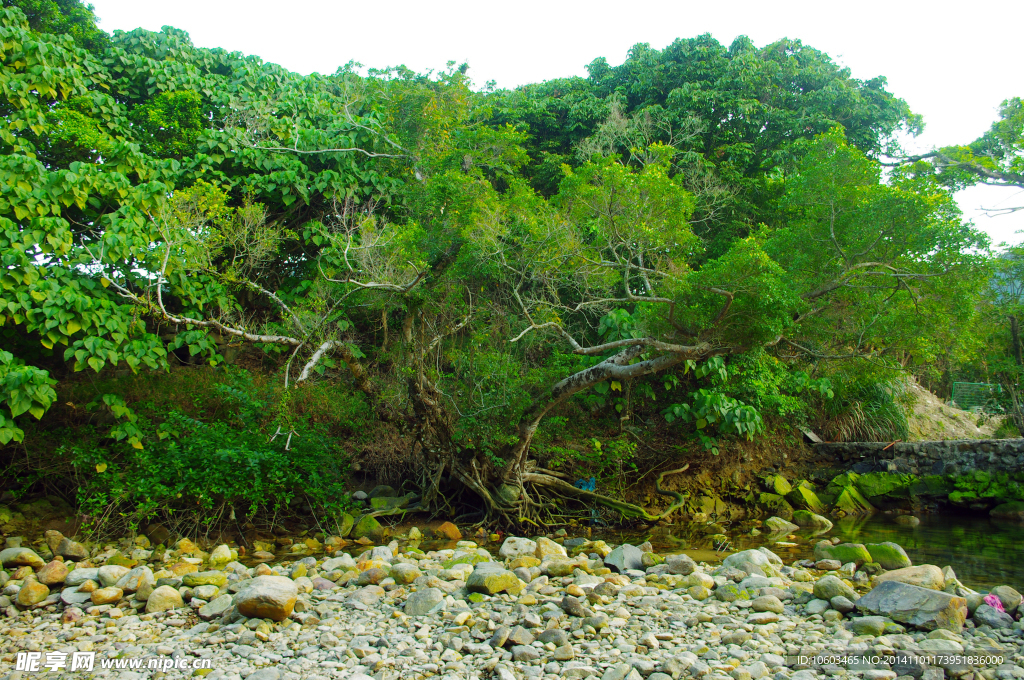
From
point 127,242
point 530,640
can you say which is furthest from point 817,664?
point 127,242

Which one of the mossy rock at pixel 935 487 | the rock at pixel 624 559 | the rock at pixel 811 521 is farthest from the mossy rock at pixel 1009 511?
the rock at pixel 624 559

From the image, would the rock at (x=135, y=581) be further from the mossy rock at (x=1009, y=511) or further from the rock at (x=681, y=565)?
the mossy rock at (x=1009, y=511)

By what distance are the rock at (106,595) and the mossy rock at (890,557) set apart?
698 cm

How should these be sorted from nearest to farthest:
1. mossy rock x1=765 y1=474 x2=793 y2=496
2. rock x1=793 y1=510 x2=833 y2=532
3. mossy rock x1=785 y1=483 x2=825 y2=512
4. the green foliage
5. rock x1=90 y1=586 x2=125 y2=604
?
rock x1=90 y1=586 x2=125 y2=604 < the green foliage < rock x1=793 y1=510 x2=833 y2=532 < mossy rock x1=785 y1=483 x2=825 y2=512 < mossy rock x1=765 y1=474 x2=793 y2=496

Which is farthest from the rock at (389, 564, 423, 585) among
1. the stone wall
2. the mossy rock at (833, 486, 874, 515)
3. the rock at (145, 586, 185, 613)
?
the stone wall

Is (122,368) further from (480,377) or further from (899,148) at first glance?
(899,148)

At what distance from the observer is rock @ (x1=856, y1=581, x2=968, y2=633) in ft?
13.6

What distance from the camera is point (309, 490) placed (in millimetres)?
7527

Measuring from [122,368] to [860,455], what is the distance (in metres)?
12.4

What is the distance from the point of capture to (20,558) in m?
5.63

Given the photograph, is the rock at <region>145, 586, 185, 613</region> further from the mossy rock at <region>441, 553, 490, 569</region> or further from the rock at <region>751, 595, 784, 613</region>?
the rock at <region>751, 595, 784, 613</region>

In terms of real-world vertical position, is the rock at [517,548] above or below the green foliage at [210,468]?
below

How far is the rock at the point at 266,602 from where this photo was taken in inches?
172

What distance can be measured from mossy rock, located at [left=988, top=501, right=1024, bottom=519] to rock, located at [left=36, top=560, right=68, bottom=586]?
42.1 feet
